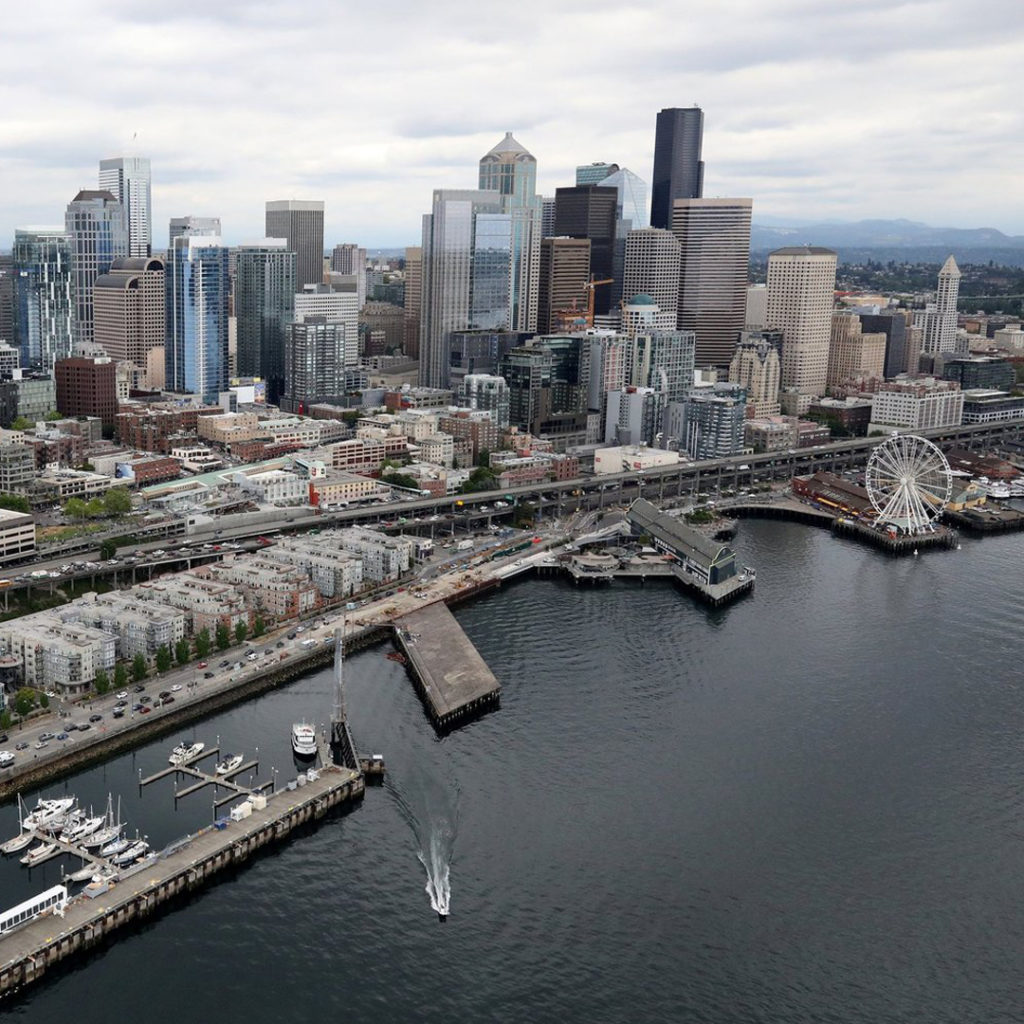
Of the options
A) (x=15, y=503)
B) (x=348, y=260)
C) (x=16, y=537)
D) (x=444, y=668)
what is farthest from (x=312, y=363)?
(x=348, y=260)

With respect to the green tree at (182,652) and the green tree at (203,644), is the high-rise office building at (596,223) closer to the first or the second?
the green tree at (203,644)

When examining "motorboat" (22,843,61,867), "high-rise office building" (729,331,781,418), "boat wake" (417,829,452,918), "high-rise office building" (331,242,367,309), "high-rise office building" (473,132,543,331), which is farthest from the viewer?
"high-rise office building" (331,242,367,309)

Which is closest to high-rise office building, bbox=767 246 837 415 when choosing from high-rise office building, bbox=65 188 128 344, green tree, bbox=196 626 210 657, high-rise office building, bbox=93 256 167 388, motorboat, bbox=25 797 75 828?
high-rise office building, bbox=93 256 167 388

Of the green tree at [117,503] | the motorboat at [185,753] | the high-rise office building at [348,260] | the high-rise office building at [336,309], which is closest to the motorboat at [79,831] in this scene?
the motorboat at [185,753]

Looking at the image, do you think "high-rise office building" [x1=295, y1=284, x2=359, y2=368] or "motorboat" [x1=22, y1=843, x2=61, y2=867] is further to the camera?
"high-rise office building" [x1=295, y1=284, x2=359, y2=368]

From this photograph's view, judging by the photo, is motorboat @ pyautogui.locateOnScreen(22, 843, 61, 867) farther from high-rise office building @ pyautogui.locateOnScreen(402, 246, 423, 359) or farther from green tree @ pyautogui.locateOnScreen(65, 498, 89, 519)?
high-rise office building @ pyautogui.locateOnScreen(402, 246, 423, 359)

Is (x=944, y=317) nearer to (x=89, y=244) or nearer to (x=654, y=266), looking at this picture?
(x=654, y=266)
